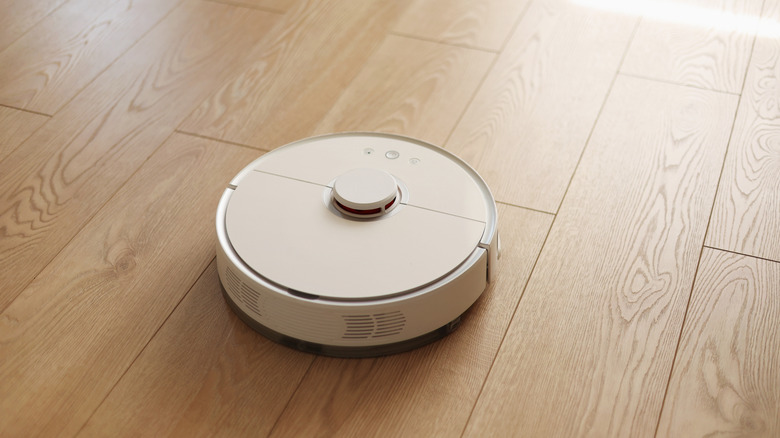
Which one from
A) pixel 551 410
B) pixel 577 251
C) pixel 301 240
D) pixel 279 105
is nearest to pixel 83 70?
pixel 279 105

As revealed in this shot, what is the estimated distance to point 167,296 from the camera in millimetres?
1202

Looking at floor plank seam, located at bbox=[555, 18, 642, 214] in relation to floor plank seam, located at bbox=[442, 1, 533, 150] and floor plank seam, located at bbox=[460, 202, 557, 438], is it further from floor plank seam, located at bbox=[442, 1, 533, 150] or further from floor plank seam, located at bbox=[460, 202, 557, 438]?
floor plank seam, located at bbox=[442, 1, 533, 150]

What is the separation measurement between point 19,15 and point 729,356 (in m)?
1.65

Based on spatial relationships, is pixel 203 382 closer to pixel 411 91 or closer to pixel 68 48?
pixel 411 91

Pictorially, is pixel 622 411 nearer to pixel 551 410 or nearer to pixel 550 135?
pixel 551 410

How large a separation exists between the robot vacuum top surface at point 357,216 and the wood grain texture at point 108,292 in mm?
168

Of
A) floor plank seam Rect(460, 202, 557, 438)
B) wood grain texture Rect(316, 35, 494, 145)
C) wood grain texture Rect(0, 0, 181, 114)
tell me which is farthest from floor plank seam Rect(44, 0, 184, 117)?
floor plank seam Rect(460, 202, 557, 438)

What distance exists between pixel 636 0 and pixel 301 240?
115 centimetres

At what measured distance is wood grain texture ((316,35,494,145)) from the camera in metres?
1.53

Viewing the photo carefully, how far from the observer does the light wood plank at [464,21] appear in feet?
5.76

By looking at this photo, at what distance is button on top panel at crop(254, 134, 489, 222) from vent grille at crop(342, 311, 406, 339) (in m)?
0.19

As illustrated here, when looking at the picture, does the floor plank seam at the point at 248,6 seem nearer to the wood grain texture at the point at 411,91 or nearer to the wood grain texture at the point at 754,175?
the wood grain texture at the point at 411,91

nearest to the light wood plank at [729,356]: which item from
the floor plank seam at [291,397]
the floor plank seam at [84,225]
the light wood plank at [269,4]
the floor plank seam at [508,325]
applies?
the floor plank seam at [508,325]

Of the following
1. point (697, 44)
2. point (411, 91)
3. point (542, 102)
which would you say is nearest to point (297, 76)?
point (411, 91)
